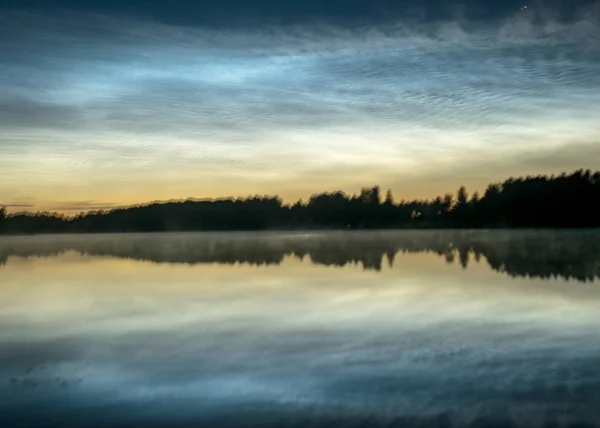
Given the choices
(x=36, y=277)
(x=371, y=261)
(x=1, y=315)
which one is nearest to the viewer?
(x=1, y=315)

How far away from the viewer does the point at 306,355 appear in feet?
29.8

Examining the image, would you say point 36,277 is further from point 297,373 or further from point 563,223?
point 563,223

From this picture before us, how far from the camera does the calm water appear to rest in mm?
6480

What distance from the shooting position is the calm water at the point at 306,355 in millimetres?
6480

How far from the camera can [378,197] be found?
4446 inches

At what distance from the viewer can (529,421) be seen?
607 cm

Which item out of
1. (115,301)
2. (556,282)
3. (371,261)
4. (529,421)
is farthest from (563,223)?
(529,421)

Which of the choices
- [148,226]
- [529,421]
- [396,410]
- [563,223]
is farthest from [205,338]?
[148,226]

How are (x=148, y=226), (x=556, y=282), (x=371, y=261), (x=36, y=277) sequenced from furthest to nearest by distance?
(x=148, y=226) < (x=371, y=261) < (x=36, y=277) < (x=556, y=282)

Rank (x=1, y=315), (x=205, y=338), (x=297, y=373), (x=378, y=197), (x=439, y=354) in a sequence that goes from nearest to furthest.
A: (x=297, y=373)
(x=439, y=354)
(x=205, y=338)
(x=1, y=315)
(x=378, y=197)

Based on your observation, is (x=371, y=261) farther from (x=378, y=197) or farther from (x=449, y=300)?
(x=378, y=197)

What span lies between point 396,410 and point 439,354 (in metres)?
2.65

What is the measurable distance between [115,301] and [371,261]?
14643 mm

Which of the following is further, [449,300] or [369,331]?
[449,300]
